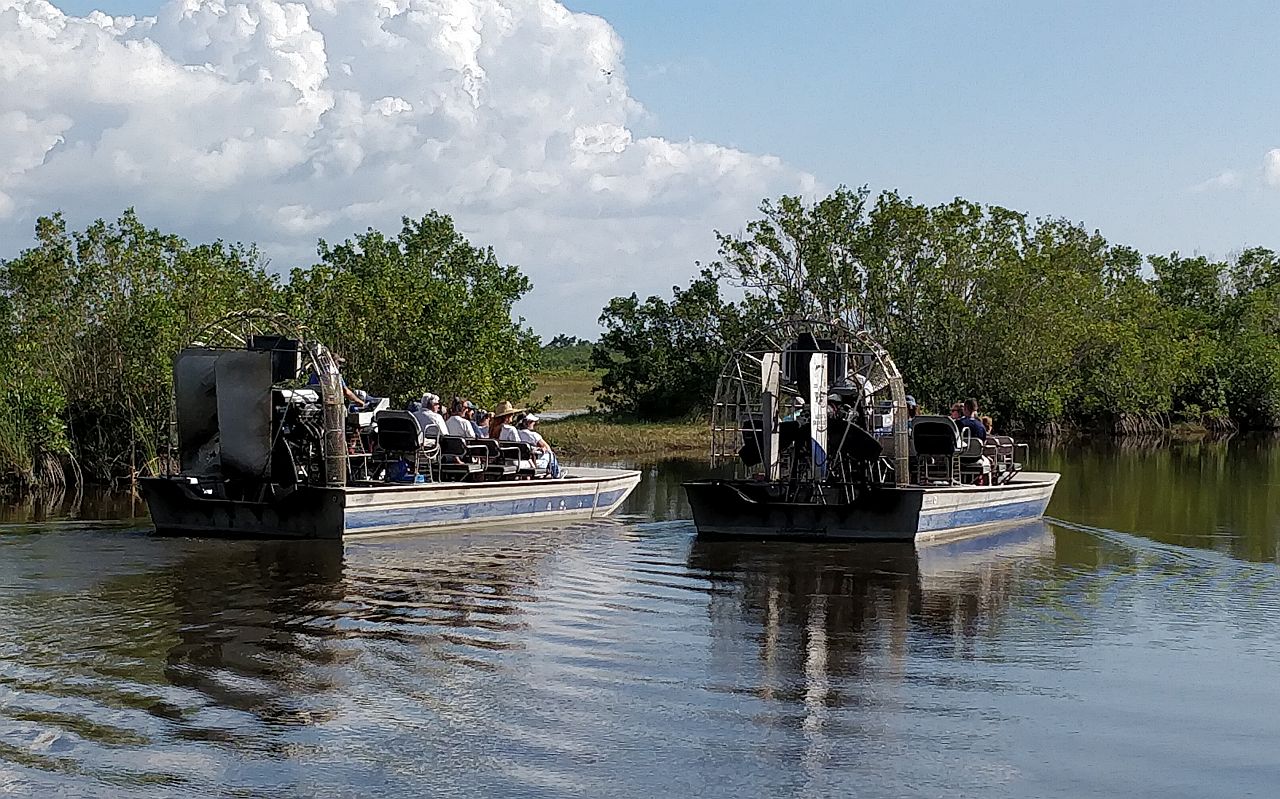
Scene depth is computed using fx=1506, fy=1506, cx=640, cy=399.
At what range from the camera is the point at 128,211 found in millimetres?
29453

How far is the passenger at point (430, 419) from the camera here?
20.4m

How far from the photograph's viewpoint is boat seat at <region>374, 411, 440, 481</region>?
1970 centimetres

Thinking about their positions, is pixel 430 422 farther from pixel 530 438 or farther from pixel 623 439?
pixel 623 439

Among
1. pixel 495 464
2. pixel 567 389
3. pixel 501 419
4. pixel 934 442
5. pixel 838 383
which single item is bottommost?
pixel 495 464

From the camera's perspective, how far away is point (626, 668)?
37.3 feet

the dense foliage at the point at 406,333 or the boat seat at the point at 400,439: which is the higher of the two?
the dense foliage at the point at 406,333

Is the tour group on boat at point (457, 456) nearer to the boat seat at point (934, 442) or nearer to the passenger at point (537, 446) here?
the boat seat at point (934, 442)

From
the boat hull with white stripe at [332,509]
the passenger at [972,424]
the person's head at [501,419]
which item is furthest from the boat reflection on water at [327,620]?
the passenger at [972,424]

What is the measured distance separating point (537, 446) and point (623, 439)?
2024cm

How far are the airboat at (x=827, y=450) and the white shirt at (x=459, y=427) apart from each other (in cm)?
334

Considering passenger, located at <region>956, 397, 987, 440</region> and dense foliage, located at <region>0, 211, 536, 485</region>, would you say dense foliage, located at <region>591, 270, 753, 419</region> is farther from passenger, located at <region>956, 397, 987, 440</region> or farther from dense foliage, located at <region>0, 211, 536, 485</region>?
passenger, located at <region>956, 397, 987, 440</region>

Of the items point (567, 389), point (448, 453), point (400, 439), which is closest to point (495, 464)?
point (448, 453)

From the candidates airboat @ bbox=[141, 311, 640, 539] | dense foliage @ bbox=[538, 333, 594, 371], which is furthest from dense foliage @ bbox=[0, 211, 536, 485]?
dense foliage @ bbox=[538, 333, 594, 371]

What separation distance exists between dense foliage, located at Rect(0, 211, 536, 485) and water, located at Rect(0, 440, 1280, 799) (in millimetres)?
7607
